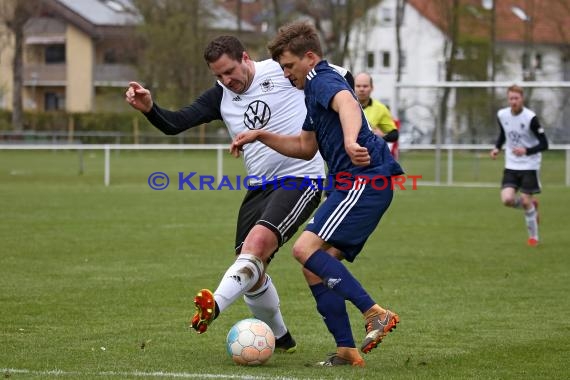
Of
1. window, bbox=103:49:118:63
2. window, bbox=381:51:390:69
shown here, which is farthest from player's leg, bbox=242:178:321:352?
window, bbox=381:51:390:69

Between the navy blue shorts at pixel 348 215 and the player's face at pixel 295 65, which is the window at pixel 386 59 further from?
the navy blue shorts at pixel 348 215

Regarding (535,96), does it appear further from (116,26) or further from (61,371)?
(116,26)

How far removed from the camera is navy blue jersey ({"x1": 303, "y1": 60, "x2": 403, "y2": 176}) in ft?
20.1

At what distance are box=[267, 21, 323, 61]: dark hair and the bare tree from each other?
4388 cm

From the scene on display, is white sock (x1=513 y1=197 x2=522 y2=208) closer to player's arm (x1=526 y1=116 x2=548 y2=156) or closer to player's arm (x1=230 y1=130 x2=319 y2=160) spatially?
player's arm (x1=526 y1=116 x2=548 y2=156)

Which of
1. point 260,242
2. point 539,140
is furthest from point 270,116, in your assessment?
point 539,140

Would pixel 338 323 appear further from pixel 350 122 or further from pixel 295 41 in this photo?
pixel 295 41

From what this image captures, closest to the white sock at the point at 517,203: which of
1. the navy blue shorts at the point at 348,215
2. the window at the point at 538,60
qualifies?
the navy blue shorts at the point at 348,215

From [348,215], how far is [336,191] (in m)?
0.17

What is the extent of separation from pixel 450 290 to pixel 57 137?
1574 inches

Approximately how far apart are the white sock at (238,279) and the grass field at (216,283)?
0.39 meters

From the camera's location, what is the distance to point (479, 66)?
51.3 meters

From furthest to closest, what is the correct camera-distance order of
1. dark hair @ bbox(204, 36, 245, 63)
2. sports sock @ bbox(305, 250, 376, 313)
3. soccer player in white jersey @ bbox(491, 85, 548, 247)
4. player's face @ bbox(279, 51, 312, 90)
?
1. soccer player in white jersey @ bbox(491, 85, 548, 247)
2. dark hair @ bbox(204, 36, 245, 63)
3. player's face @ bbox(279, 51, 312, 90)
4. sports sock @ bbox(305, 250, 376, 313)

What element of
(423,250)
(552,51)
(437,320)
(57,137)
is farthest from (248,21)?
(437,320)
